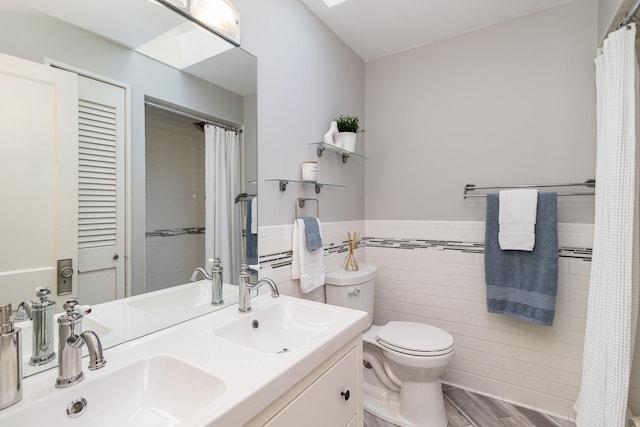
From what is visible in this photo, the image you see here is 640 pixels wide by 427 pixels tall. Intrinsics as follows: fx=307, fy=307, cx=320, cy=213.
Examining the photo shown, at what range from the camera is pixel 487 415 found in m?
1.79

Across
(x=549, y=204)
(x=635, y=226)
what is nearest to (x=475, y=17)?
(x=549, y=204)

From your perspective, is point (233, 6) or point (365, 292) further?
point (365, 292)

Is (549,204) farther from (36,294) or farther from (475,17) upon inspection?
(36,294)

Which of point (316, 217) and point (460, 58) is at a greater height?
point (460, 58)

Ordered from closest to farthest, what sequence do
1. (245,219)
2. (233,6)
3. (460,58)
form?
1. (233,6)
2. (245,219)
3. (460,58)

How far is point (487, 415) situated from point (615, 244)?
117 centimetres

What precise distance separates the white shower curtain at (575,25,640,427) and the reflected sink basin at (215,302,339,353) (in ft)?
4.20

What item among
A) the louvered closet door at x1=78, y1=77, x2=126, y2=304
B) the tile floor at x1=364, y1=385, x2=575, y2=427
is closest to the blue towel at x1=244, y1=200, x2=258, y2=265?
the louvered closet door at x1=78, y1=77, x2=126, y2=304

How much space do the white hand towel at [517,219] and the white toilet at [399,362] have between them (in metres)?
0.66

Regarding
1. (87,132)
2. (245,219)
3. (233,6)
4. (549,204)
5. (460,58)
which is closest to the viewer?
(87,132)

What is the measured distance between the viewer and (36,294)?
77 cm

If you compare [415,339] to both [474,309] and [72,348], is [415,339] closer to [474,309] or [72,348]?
[474,309]

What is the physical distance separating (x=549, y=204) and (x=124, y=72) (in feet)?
6.84

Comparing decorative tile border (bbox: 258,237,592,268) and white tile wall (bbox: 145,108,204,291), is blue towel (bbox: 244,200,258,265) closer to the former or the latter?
decorative tile border (bbox: 258,237,592,268)
